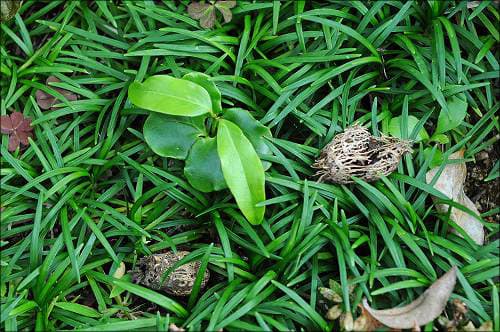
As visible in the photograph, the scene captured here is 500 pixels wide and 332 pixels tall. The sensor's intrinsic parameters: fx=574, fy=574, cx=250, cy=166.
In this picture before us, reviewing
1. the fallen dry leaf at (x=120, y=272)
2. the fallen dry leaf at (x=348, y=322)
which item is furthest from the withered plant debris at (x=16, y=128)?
the fallen dry leaf at (x=348, y=322)

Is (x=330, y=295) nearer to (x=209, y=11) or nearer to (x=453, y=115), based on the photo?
(x=453, y=115)

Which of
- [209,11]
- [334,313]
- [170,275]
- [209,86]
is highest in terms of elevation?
[209,11]

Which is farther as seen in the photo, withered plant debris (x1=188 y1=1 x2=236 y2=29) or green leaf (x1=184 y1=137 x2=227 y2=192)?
withered plant debris (x1=188 y1=1 x2=236 y2=29)

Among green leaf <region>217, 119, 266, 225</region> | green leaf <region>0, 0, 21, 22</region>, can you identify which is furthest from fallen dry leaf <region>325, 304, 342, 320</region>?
green leaf <region>0, 0, 21, 22</region>

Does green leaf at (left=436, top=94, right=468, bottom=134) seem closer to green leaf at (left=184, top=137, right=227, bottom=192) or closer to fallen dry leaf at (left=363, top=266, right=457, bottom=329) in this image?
fallen dry leaf at (left=363, top=266, right=457, bottom=329)

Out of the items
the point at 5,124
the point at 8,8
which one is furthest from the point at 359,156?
the point at 8,8

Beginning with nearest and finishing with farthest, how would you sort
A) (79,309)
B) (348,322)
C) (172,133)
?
(348,322), (79,309), (172,133)

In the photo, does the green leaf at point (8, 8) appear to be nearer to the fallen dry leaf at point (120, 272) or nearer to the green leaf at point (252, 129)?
the green leaf at point (252, 129)

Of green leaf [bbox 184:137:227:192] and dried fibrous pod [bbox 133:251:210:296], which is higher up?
green leaf [bbox 184:137:227:192]
